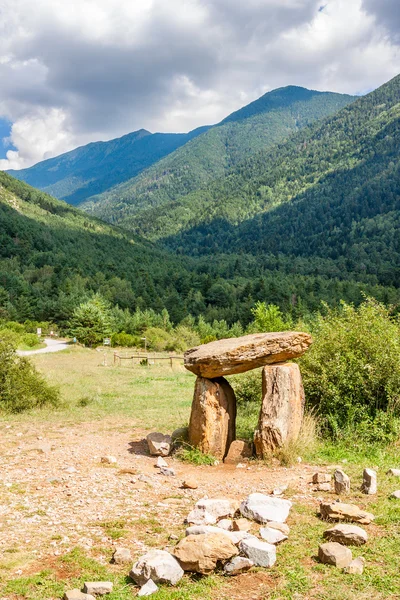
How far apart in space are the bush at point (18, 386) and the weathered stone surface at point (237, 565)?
1228 centimetres

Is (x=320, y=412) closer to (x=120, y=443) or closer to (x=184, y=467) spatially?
(x=184, y=467)

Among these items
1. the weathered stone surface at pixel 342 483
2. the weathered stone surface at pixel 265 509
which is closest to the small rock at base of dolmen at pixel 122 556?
the weathered stone surface at pixel 265 509

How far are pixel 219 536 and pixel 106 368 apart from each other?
28.4 metres

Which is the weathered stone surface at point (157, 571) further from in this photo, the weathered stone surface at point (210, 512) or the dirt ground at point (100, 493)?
the weathered stone surface at point (210, 512)

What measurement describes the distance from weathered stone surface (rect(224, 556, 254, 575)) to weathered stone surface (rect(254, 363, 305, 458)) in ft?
15.8

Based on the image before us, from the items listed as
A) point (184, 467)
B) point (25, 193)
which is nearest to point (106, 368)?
point (184, 467)

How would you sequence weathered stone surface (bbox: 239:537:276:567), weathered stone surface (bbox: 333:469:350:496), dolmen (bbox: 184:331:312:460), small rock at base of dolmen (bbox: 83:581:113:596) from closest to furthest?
small rock at base of dolmen (bbox: 83:581:113:596) → weathered stone surface (bbox: 239:537:276:567) → weathered stone surface (bbox: 333:469:350:496) → dolmen (bbox: 184:331:312:460)

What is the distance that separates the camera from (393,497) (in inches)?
298

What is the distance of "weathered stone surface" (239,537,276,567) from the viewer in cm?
559

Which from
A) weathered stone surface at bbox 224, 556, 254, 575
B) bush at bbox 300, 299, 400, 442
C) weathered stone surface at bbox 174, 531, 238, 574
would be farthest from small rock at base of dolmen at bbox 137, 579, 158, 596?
bush at bbox 300, 299, 400, 442

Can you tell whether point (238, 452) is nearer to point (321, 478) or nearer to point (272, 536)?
point (321, 478)

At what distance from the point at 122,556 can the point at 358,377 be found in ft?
27.2

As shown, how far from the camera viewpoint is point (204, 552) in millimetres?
5523

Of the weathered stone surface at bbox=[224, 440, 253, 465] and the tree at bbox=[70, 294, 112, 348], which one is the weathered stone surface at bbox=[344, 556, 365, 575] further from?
the tree at bbox=[70, 294, 112, 348]
